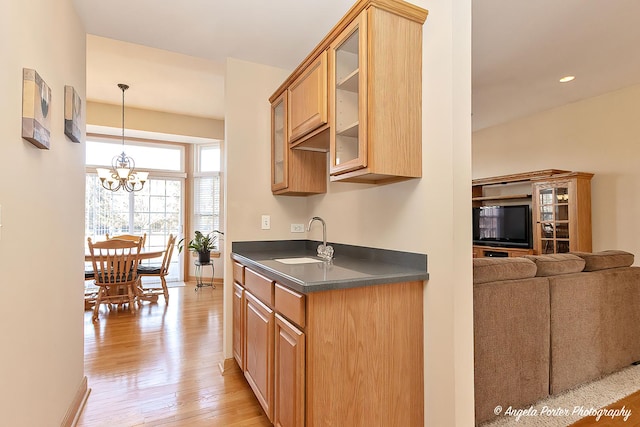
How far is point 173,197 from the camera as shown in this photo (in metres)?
6.40

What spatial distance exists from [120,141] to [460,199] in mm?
6145

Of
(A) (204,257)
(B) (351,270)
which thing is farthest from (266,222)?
(A) (204,257)

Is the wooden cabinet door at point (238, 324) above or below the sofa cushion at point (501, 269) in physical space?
below

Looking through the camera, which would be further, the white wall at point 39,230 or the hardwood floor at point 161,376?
the hardwood floor at point 161,376

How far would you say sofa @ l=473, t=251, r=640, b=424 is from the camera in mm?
1965

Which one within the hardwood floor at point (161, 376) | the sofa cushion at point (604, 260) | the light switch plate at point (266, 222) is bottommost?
the hardwood floor at point (161, 376)

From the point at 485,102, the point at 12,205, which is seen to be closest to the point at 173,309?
the point at 12,205

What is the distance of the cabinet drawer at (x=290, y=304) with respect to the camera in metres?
1.50

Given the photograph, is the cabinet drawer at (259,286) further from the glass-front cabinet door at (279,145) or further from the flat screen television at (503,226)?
the flat screen television at (503,226)

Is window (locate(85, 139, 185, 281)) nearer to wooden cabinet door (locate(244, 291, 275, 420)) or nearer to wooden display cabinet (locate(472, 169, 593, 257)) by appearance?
wooden cabinet door (locate(244, 291, 275, 420))

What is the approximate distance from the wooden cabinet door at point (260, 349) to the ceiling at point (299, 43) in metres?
1.85

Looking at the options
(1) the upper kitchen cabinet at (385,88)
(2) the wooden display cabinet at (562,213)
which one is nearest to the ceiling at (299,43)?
(1) the upper kitchen cabinet at (385,88)

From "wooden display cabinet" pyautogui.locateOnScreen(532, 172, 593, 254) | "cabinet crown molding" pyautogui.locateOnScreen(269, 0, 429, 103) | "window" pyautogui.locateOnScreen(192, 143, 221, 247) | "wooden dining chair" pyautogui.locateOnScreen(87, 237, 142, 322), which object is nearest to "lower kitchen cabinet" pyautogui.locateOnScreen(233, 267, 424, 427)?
"cabinet crown molding" pyautogui.locateOnScreen(269, 0, 429, 103)

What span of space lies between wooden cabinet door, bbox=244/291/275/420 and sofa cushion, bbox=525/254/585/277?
1.82m
